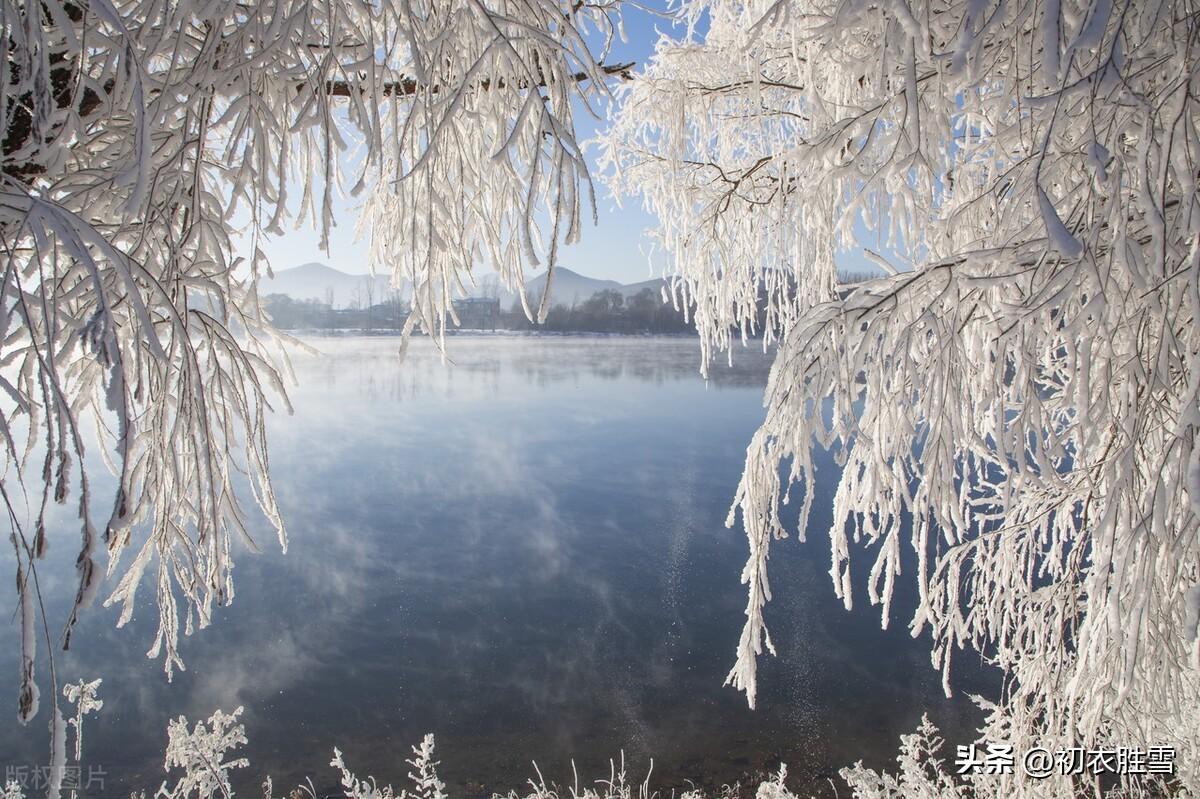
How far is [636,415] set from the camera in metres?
19.7

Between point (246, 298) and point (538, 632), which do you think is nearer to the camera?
point (246, 298)

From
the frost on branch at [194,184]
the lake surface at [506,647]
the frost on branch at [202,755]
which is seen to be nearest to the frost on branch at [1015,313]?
the frost on branch at [194,184]

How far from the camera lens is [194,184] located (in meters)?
1.01

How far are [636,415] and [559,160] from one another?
61.8ft

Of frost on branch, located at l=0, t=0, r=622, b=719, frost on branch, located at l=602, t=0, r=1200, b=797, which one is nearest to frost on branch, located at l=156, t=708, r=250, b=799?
frost on branch, located at l=0, t=0, r=622, b=719

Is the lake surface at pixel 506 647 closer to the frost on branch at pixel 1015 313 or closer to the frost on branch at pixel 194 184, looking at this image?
the frost on branch at pixel 194 184

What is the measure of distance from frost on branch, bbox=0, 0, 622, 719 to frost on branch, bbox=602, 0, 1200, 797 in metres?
0.46

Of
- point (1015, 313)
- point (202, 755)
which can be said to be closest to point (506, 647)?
point (202, 755)

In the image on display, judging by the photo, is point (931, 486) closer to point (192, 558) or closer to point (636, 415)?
point (192, 558)

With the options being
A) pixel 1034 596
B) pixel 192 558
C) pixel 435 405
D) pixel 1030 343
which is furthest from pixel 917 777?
pixel 435 405

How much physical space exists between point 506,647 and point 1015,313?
24.2 ft

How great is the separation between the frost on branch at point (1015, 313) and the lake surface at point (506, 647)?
62.6 inches

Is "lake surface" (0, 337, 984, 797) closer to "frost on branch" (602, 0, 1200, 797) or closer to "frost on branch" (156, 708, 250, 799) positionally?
"frost on branch" (602, 0, 1200, 797)

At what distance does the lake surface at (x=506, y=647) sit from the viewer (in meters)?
5.73
